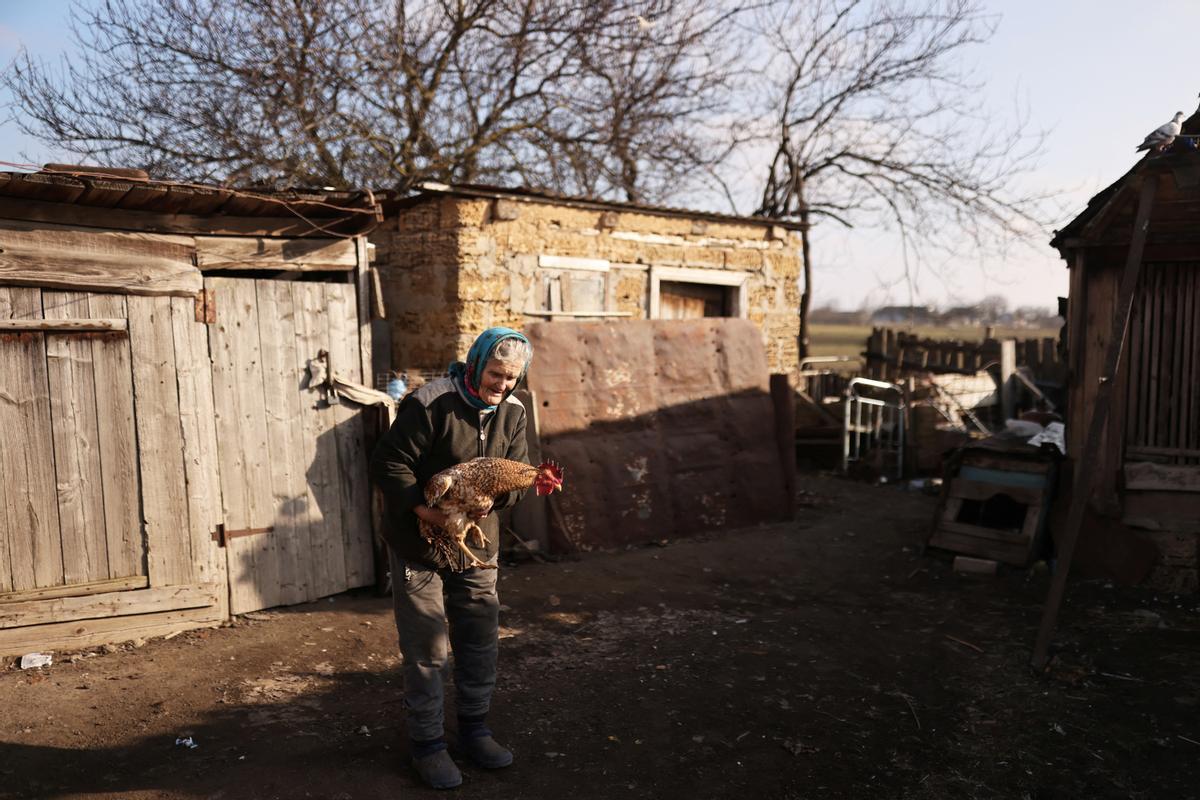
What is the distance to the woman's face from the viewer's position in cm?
339

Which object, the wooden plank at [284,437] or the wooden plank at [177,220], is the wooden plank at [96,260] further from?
the wooden plank at [284,437]

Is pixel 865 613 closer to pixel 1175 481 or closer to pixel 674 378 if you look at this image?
pixel 1175 481

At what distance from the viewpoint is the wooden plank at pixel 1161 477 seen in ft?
20.9

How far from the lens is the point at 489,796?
351 cm

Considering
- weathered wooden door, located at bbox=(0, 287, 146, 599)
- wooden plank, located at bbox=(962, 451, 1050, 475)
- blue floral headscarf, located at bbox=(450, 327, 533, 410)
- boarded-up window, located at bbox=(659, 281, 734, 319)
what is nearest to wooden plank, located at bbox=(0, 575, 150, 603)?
weathered wooden door, located at bbox=(0, 287, 146, 599)

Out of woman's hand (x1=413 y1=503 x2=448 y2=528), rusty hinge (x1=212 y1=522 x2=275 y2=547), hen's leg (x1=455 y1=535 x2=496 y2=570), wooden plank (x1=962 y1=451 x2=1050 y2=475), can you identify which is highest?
woman's hand (x1=413 y1=503 x2=448 y2=528)

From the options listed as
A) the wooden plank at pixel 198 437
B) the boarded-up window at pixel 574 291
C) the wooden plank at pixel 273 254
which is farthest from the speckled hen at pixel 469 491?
the boarded-up window at pixel 574 291

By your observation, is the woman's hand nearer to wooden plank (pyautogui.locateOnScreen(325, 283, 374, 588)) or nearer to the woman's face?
Result: the woman's face

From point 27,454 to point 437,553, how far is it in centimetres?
294

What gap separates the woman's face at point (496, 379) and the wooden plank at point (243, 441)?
281cm

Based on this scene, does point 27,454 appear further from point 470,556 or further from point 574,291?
point 574,291

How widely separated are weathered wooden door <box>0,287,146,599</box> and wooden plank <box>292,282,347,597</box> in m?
Result: 1.07

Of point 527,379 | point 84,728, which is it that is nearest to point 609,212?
point 527,379

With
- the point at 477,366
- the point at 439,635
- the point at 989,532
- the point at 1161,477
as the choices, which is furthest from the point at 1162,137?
the point at 439,635
